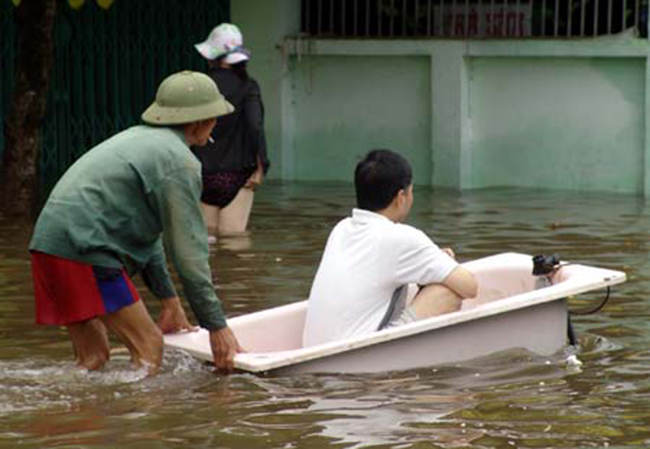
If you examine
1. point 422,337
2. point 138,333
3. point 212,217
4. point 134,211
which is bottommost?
point 212,217

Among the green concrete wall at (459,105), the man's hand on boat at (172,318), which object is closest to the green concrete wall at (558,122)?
the green concrete wall at (459,105)

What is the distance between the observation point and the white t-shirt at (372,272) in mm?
8453

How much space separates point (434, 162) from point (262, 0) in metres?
2.47

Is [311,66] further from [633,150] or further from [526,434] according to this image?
[526,434]

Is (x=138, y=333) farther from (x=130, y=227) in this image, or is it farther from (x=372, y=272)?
(x=372, y=272)

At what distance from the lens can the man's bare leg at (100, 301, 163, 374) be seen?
7996 mm

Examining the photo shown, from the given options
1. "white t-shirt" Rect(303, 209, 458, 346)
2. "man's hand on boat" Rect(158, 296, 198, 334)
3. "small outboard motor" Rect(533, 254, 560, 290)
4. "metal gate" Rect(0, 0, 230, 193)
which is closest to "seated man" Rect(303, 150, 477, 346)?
"white t-shirt" Rect(303, 209, 458, 346)

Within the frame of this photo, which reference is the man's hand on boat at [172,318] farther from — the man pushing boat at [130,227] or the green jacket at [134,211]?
the green jacket at [134,211]

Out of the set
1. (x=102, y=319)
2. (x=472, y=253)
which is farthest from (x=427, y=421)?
(x=472, y=253)

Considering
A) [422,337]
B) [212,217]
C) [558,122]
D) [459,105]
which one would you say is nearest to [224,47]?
[212,217]

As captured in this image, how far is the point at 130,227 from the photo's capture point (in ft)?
→ 25.9

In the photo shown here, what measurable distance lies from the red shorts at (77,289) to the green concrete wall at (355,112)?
963 centimetres

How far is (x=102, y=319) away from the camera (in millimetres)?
8031

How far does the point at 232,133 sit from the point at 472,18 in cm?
462
